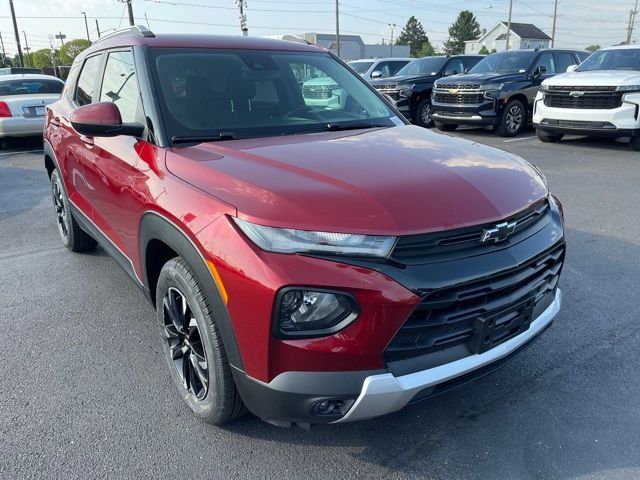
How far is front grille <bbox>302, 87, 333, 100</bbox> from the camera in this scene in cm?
343

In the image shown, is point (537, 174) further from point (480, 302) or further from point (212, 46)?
point (212, 46)

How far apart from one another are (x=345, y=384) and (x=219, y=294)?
590mm

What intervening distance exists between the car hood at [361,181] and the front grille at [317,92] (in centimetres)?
69

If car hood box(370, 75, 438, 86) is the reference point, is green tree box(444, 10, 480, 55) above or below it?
above

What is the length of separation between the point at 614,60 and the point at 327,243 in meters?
10.3

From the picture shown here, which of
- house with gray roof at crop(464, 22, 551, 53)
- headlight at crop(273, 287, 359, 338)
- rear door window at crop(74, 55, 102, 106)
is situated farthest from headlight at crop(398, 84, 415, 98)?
house with gray roof at crop(464, 22, 551, 53)

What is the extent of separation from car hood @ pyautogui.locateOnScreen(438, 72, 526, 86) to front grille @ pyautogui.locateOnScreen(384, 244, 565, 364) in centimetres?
966

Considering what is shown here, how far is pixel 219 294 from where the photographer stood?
203 centimetres

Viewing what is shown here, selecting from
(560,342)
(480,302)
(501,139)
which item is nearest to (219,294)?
(480,302)

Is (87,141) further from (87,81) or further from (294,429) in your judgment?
(294,429)

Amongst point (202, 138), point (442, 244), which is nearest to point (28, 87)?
point (202, 138)

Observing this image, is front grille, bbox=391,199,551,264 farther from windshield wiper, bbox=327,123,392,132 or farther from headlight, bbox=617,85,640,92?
headlight, bbox=617,85,640,92

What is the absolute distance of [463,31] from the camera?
91812 mm

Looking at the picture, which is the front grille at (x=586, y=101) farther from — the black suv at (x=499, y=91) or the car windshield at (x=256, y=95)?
the car windshield at (x=256, y=95)
